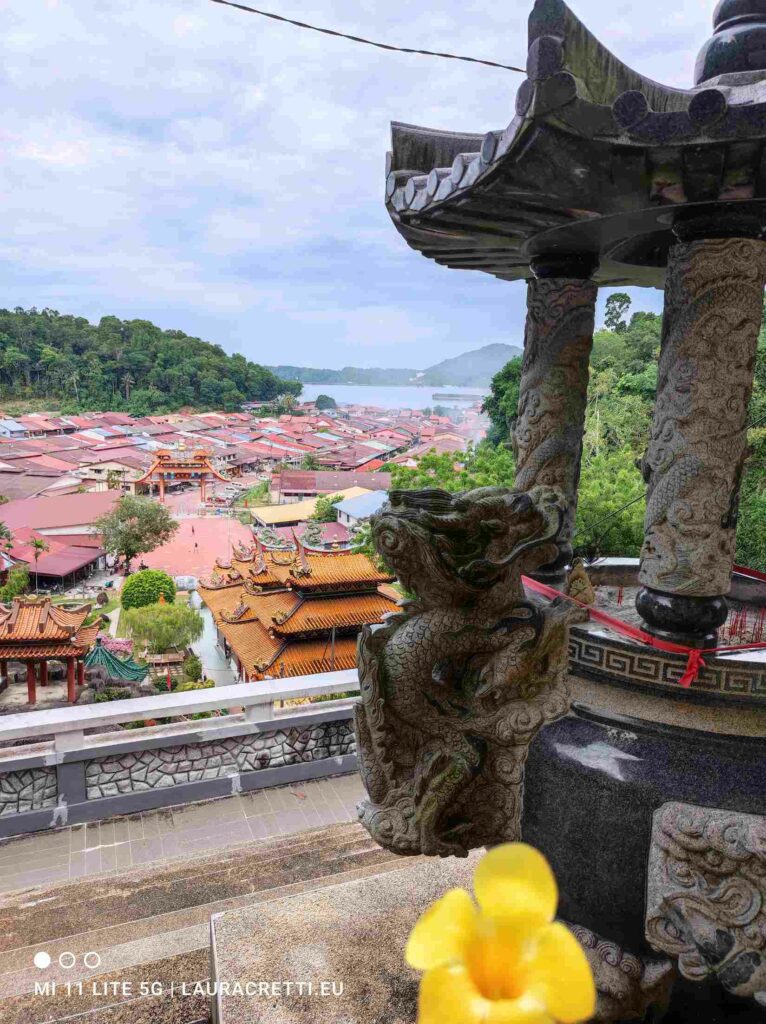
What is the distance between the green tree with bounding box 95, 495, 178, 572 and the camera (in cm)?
3806

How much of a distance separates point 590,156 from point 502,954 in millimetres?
2538

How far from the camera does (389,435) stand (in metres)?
93.1

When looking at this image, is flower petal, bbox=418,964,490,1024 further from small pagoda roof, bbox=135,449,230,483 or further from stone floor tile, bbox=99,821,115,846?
small pagoda roof, bbox=135,449,230,483

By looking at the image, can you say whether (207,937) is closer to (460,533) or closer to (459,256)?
(460,533)

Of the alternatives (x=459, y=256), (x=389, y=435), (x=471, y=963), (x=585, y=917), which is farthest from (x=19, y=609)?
(x=389, y=435)

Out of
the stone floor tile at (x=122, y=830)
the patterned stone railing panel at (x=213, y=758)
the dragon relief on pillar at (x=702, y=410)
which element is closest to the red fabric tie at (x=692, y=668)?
the dragon relief on pillar at (x=702, y=410)

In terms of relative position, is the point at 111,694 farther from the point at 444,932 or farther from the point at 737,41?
the point at 444,932

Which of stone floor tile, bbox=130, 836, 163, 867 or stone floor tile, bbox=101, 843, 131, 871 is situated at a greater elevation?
stone floor tile, bbox=130, 836, 163, 867

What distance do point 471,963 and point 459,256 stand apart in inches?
173

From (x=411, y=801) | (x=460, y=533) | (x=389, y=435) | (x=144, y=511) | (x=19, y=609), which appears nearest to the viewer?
(x=460, y=533)

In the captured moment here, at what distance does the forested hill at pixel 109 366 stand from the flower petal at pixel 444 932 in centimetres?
9056

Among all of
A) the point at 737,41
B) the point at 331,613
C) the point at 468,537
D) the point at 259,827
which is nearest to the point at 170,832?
the point at 259,827

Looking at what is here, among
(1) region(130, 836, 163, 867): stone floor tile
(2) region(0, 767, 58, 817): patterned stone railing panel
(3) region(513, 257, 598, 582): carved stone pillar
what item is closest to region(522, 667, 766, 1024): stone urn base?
(3) region(513, 257, 598, 582): carved stone pillar

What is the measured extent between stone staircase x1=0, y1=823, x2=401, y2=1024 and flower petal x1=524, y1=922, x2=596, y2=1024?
11.9 ft
